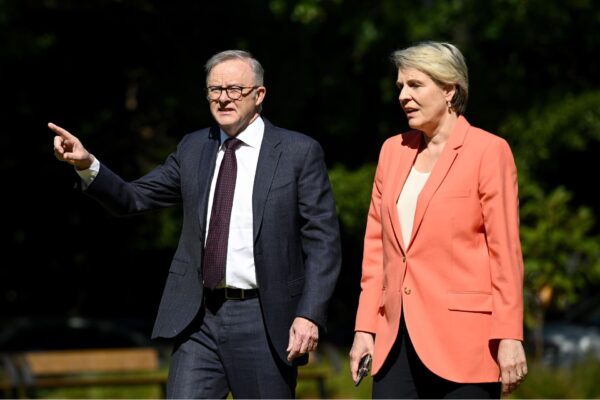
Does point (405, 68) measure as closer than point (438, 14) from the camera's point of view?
Yes

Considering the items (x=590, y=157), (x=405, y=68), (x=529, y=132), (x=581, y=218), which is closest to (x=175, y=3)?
(x=529, y=132)

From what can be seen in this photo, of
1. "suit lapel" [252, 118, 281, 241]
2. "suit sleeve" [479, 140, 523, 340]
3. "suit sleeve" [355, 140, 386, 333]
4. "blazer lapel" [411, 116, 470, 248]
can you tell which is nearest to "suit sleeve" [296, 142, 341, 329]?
"suit lapel" [252, 118, 281, 241]

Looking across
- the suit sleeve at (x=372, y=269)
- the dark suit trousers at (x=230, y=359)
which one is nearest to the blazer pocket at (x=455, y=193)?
the suit sleeve at (x=372, y=269)

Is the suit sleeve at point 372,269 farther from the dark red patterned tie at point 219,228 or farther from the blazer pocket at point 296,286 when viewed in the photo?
the dark red patterned tie at point 219,228

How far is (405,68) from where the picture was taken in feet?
16.2

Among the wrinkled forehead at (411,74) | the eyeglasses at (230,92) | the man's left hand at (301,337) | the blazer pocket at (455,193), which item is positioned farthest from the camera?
the eyeglasses at (230,92)

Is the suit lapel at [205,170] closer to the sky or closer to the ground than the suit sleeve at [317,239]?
closer to the sky

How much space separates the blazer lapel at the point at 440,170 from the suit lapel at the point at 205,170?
968 mm

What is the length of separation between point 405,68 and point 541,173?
12.1m

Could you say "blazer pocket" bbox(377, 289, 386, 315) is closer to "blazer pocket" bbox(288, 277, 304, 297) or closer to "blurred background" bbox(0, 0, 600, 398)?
"blazer pocket" bbox(288, 277, 304, 297)

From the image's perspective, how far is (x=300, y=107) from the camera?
15.0 metres

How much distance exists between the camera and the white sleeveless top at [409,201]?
488 centimetres

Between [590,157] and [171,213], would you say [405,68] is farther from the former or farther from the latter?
[590,157]

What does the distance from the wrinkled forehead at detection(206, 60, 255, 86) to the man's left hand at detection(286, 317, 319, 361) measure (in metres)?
1.02
